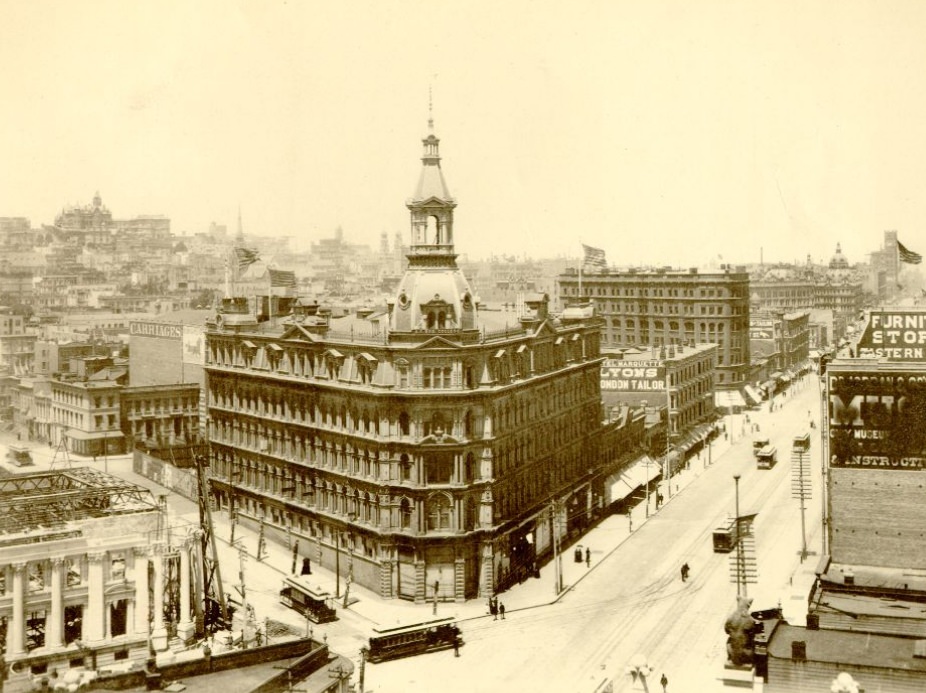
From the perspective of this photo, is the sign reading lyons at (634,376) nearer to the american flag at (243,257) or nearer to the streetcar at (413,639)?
the american flag at (243,257)

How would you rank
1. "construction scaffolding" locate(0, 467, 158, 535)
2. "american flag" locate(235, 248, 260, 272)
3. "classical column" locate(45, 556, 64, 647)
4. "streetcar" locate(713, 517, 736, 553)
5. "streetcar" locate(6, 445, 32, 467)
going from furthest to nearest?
1. "streetcar" locate(6, 445, 32, 467)
2. "american flag" locate(235, 248, 260, 272)
3. "streetcar" locate(713, 517, 736, 553)
4. "construction scaffolding" locate(0, 467, 158, 535)
5. "classical column" locate(45, 556, 64, 647)

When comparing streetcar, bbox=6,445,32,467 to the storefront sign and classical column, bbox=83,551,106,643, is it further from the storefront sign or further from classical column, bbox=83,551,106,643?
classical column, bbox=83,551,106,643

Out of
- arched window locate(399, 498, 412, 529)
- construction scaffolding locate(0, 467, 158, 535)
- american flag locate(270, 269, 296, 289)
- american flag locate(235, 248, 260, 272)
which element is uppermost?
american flag locate(235, 248, 260, 272)

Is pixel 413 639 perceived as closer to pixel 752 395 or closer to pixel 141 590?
pixel 141 590

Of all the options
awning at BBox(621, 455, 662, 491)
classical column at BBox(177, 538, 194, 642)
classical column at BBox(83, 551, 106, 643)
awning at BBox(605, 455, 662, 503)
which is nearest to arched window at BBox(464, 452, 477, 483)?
classical column at BBox(177, 538, 194, 642)

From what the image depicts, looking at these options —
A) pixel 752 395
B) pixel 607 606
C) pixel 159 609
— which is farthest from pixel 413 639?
pixel 752 395

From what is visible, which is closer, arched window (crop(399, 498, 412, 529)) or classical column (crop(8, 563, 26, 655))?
classical column (crop(8, 563, 26, 655))

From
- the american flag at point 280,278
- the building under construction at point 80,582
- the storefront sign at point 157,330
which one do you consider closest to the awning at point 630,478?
the american flag at point 280,278

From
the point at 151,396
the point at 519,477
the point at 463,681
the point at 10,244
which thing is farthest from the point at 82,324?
the point at 463,681
